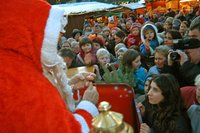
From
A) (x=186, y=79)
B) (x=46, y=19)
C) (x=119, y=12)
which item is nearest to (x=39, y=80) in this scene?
(x=46, y=19)

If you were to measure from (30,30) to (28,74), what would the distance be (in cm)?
21

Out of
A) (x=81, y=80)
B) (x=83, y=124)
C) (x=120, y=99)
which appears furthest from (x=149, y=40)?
(x=83, y=124)

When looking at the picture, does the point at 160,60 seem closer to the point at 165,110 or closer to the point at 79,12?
the point at 165,110

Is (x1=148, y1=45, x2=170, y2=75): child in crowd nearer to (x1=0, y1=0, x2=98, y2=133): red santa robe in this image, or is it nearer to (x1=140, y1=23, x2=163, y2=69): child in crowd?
(x1=140, y1=23, x2=163, y2=69): child in crowd

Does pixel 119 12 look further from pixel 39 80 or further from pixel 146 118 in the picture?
pixel 39 80

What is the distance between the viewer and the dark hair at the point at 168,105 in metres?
2.57

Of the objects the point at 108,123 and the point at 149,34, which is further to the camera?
the point at 149,34

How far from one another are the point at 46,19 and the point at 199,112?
1.71 metres

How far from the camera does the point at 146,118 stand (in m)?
2.89

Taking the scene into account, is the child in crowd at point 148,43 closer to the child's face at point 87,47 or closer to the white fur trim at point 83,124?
the child's face at point 87,47

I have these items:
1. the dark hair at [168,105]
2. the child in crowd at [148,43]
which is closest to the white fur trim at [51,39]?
the dark hair at [168,105]

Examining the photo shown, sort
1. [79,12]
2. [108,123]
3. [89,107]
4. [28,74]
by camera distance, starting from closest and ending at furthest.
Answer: [108,123], [28,74], [89,107], [79,12]

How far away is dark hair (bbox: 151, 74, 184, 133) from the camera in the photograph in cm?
257

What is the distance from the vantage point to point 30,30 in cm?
144
